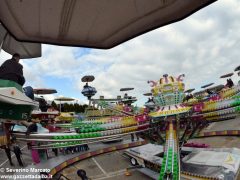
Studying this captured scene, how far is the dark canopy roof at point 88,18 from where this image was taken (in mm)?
1905

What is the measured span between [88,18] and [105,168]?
22.9 ft

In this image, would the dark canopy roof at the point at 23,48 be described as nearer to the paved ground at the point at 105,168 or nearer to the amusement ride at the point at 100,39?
A: the amusement ride at the point at 100,39

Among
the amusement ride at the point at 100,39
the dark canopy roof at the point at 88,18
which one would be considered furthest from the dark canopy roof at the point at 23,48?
the dark canopy roof at the point at 88,18

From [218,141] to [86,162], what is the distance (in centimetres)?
593

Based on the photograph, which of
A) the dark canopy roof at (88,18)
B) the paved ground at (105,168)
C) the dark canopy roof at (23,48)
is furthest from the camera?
the paved ground at (105,168)

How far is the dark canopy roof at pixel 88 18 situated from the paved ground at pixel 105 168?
579cm

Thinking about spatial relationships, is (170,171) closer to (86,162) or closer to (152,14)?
(152,14)

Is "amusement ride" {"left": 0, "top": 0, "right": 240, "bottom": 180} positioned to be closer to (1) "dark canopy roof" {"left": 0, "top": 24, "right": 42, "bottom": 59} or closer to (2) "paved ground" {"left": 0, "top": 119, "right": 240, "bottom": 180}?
(1) "dark canopy roof" {"left": 0, "top": 24, "right": 42, "bottom": 59}

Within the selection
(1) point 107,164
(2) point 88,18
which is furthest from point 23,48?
(1) point 107,164

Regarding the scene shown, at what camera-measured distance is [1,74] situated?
10.3 feet

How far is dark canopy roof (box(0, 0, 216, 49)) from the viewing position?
191 centimetres

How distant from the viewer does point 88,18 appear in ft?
7.09

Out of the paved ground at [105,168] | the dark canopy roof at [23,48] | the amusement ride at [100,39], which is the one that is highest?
the dark canopy roof at [23,48]

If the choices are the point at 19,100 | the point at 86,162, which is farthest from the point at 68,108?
the point at 19,100
